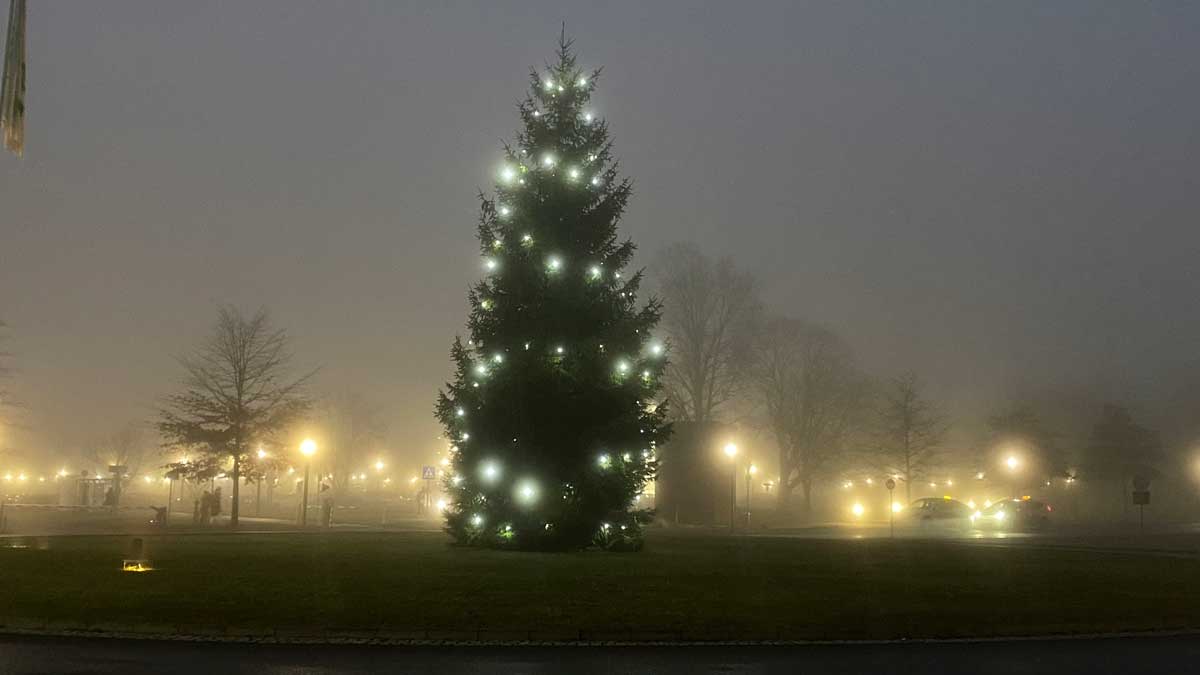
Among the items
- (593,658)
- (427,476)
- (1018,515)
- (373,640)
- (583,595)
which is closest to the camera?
(593,658)

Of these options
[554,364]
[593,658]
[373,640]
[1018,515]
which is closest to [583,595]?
[593,658]

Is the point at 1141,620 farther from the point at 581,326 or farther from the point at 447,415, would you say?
the point at 447,415

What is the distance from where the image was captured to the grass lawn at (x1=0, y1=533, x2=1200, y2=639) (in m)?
14.1

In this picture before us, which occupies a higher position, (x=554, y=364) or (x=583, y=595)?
(x=554, y=364)

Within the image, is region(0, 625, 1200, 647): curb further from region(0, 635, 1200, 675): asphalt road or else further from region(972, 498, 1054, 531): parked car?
region(972, 498, 1054, 531): parked car

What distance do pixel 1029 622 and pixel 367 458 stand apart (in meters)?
109

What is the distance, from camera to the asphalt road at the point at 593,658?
449 inches

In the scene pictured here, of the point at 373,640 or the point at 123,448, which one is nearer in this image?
the point at 373,640

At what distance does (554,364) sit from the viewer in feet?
77.2

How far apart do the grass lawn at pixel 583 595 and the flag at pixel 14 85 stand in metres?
7.66

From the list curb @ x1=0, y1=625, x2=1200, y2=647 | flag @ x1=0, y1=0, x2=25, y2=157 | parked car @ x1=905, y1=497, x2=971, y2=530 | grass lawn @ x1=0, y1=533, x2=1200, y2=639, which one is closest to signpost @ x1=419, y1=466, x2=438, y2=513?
parked car @ x1=905, y1=497, x2=971, y2=530

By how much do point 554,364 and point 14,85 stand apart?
493 inches

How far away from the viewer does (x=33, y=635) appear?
534 inches

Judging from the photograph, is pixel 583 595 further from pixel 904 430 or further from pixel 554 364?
pixel 904 430
